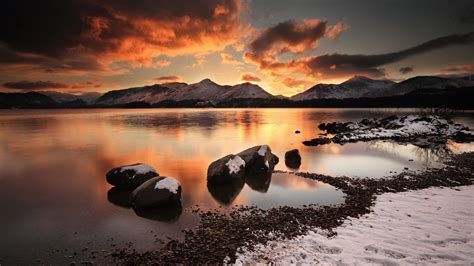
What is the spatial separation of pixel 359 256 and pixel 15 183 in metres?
21.9

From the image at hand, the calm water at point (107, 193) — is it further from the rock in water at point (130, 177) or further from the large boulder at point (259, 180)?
the rock in water at point (130, 177)

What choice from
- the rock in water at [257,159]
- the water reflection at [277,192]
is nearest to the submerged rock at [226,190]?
the water reflection at [277,192]

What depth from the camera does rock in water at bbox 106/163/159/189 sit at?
1653 centimetres

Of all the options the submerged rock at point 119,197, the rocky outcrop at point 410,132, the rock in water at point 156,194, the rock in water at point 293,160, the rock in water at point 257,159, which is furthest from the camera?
the rocky outcrop at point 410,132

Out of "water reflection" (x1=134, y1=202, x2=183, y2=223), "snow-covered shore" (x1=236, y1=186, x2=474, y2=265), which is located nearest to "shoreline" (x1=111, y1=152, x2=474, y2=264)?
"snow-covered shore" (x1=236, y1=186, x2=474, y2=265)

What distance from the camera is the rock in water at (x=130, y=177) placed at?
16.5 m

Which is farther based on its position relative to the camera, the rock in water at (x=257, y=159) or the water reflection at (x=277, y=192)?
the rock in water at (x=257, y=159)

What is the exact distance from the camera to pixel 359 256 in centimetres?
851

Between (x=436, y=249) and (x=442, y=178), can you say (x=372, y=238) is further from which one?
(x=442, y=178)

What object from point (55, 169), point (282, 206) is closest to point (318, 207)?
point (282, 206)

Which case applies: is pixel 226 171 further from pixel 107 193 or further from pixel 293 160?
pixel 293 160

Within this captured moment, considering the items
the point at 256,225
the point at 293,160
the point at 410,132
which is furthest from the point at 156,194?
the point at 410,132

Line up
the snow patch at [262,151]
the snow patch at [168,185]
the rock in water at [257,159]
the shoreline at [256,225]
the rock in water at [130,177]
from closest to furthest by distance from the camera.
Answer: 1. the shoreline at [256,225]
2. the snow patch at [168,185]
3. the rock in water at [130,177]
4. the rock in water at [257,159]
5. the snow patch at [262,151]

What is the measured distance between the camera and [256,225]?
11.1 meters
